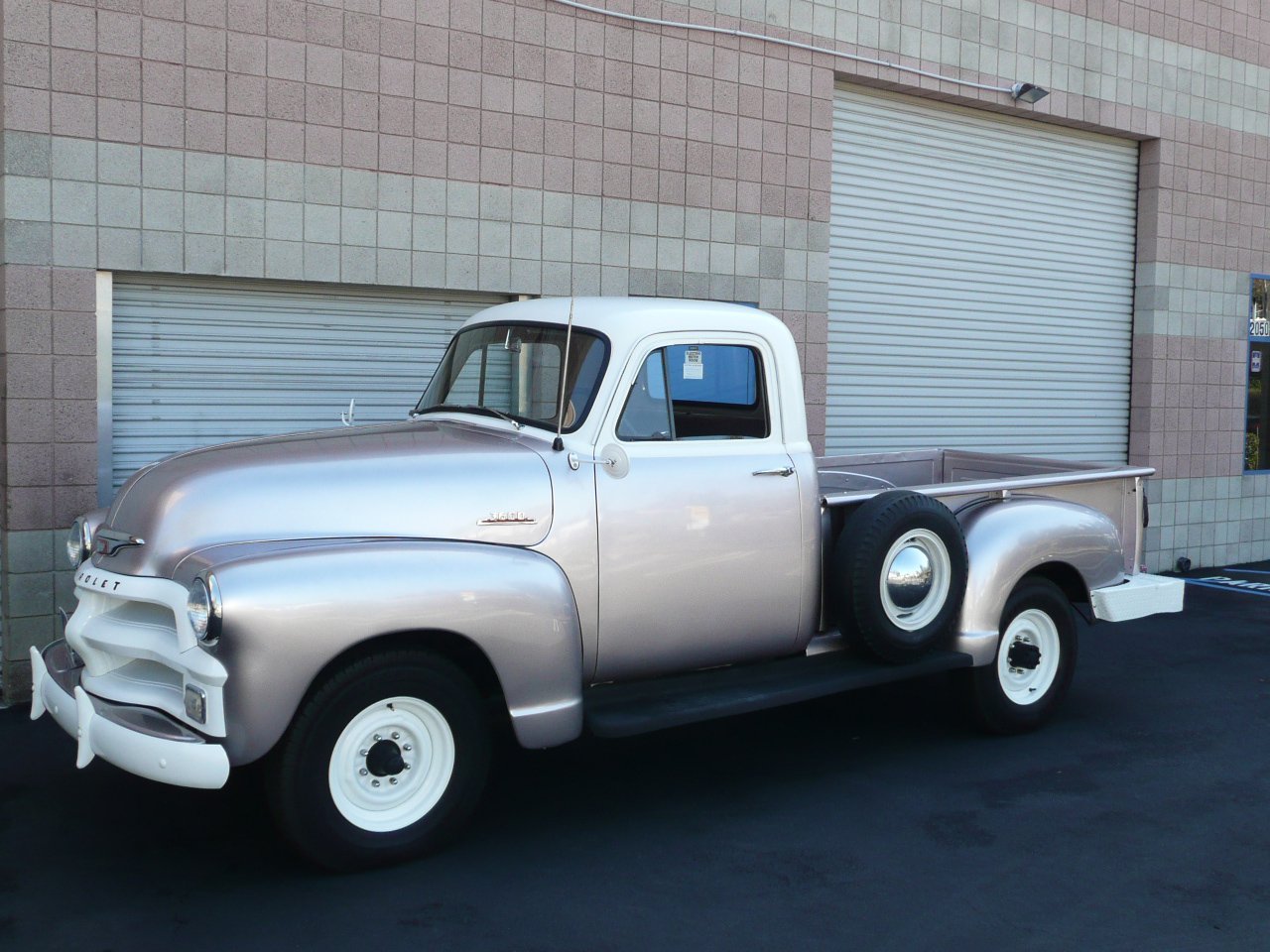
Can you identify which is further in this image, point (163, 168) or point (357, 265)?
point (357, 265)

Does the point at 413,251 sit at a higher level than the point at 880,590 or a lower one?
higher

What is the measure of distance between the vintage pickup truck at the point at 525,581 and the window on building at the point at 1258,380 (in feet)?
25.7

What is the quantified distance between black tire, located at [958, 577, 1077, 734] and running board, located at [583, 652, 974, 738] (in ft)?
1.20

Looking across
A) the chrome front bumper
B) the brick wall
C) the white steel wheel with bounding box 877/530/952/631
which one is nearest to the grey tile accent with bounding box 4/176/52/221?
the brick wall

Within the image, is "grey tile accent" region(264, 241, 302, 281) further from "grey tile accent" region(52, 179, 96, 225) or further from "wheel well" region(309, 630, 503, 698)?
"wheel well" region(309, 630, 503, 698)

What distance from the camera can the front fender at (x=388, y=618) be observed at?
416 centimetres

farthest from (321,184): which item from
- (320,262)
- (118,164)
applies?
(118,164)

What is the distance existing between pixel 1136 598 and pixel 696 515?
2831 millimetres

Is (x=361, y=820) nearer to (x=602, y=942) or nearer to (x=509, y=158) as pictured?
(x=602, y=942)

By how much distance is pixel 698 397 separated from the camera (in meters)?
5.54

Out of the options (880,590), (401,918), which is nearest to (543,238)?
(880,590)

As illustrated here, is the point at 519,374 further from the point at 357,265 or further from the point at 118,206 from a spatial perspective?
the point at 118,206

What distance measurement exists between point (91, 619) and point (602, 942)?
223 centimetres

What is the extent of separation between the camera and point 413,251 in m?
8.07
